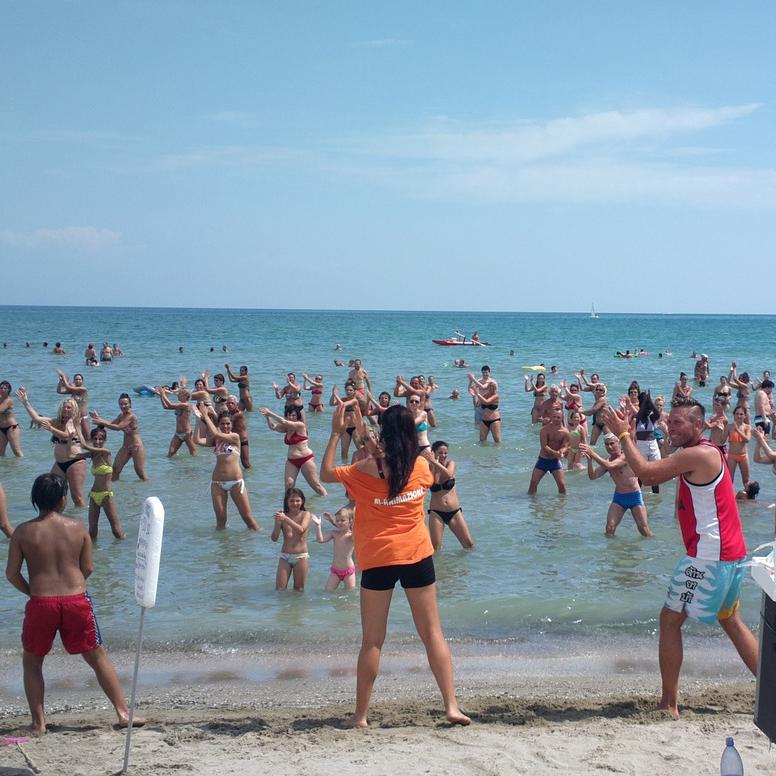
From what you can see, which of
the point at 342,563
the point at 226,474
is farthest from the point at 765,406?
the point at 342,563

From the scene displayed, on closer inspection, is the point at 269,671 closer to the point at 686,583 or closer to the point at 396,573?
the point at 396,573

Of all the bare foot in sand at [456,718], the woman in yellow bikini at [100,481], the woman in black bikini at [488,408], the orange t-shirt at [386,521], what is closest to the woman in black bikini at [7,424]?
the woman in yellow bikini at [100,481]

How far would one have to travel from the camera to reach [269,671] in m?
6.95

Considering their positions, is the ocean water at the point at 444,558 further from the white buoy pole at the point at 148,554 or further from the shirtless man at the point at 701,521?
the white buoy pole at the point at 148,554

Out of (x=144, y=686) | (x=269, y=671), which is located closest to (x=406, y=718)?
(x=269, y=671)

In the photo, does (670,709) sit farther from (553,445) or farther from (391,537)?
(553,445)

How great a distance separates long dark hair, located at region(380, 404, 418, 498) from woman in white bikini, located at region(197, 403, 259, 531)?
593 centimetres

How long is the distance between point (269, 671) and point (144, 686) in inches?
35.8

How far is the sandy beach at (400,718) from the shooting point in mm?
4832

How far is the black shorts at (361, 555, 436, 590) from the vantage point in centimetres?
520

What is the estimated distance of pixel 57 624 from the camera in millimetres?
5211

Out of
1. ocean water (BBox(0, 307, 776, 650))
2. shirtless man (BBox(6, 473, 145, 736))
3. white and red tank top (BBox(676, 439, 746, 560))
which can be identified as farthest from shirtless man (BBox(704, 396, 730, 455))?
shirtless man (BBox(6, 473, 145, 736))

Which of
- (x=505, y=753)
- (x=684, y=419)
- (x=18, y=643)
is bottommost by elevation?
(x=18, y=643)

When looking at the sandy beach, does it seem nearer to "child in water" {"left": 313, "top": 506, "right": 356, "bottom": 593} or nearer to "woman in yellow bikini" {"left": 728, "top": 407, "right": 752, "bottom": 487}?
"child in water" {"left": 313, "top": 506, "right": 356, "bottom": 593}
